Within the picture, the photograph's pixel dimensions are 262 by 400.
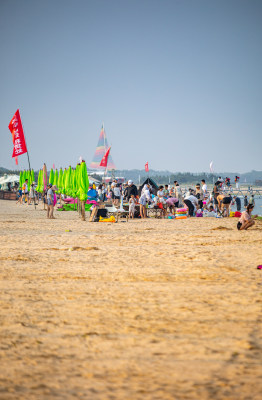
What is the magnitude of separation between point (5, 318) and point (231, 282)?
2.45 m

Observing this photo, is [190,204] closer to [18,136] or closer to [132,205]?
[132,205]

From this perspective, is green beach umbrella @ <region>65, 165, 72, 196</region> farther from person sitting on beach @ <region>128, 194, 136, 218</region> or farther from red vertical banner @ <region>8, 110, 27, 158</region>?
person sitting on beach @ <region>128, 194, 136, 218</region>

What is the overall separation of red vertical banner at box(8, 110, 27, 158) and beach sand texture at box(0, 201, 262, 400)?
13.0m

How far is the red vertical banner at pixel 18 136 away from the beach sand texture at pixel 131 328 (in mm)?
13040

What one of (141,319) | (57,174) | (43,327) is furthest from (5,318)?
(57,174)

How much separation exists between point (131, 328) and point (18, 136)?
16.8 metres

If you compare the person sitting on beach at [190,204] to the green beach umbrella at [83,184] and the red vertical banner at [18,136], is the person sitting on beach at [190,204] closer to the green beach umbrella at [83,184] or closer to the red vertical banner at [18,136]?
the green beach umbrella at [83,184]

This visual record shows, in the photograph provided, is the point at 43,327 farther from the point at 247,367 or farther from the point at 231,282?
the point at 231,282

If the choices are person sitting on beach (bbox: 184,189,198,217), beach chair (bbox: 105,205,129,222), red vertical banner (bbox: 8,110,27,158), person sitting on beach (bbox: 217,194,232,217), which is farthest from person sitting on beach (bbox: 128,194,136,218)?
red vertical banner (bbox: 8,110,27,158)

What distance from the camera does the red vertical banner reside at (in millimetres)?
18641

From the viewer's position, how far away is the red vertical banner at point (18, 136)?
18.6 meters

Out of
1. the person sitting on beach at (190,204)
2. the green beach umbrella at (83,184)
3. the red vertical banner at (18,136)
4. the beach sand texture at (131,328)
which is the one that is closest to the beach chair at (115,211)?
the green beach umbrella at (83,184)

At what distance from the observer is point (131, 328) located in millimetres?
3152

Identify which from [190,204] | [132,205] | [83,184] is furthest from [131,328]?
[190,204]
